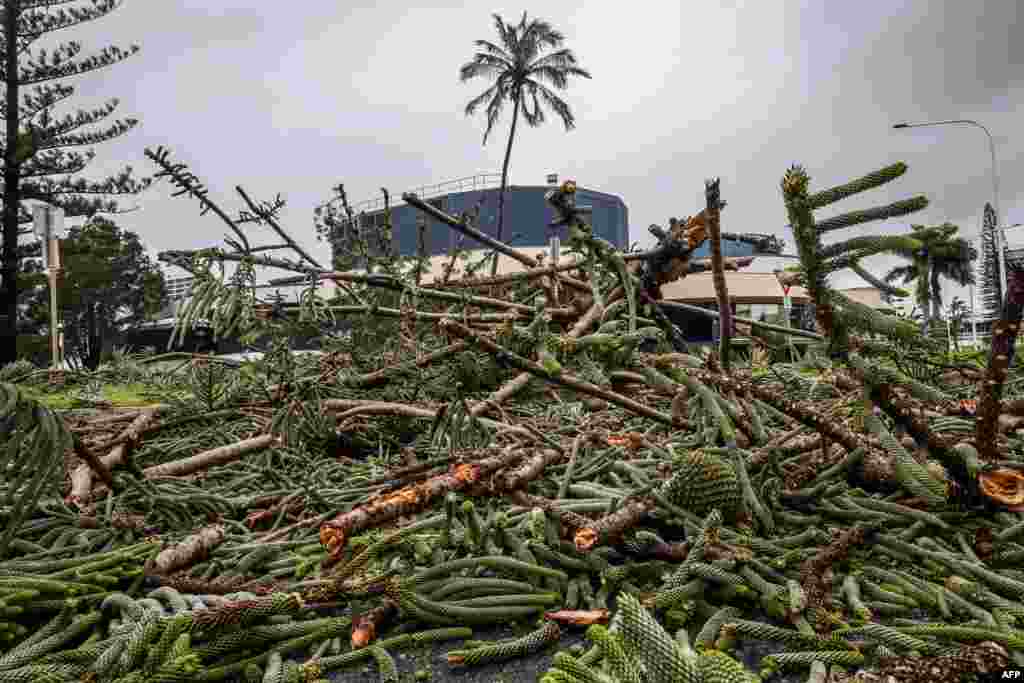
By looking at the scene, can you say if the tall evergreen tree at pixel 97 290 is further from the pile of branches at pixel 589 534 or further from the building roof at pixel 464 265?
the pile of branches at pixel 589 534

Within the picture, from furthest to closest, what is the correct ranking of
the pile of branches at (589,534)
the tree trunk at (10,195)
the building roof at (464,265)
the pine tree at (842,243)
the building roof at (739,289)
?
the building roof at (739,289), the tree trunk at (10,195), the building roof at (464,265), the pile of branches at (589,534), the pine tree at (842,243)

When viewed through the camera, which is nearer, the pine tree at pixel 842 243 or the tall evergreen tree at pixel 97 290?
the pine tree at pixel 842 243

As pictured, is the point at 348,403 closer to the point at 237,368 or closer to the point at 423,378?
the point at 423,378

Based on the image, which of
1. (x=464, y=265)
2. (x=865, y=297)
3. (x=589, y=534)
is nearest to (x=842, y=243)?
(x=589, y=534)

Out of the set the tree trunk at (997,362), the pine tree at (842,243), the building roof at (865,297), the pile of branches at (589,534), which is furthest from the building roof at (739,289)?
the pine tree at (842,243)

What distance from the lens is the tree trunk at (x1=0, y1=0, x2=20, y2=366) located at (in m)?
24.6

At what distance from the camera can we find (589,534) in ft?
6.75

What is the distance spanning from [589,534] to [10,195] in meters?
30.8

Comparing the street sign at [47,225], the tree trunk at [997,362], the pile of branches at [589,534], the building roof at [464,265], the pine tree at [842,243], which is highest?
the street sign at [47,225]

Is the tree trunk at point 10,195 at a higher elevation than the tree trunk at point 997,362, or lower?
higher

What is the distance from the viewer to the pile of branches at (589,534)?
1711mm

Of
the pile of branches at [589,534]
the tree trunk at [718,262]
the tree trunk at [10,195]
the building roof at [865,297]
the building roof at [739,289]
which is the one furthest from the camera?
the building roof at [739,289]

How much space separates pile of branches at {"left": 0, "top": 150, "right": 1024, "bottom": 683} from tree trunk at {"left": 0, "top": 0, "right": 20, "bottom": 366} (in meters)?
27.0

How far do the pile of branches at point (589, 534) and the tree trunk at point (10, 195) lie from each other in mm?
27012
